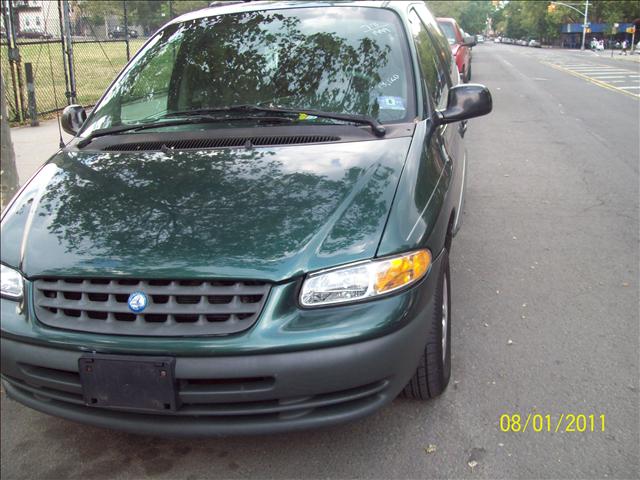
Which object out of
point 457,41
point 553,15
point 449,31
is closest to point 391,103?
point 457,41

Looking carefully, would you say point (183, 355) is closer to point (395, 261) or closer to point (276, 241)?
point (276, 241)

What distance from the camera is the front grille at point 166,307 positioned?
242cm

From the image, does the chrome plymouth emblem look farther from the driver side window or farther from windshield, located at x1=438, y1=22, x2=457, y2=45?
windshield, located at x1=438, y1=22, x2=457, y2=45

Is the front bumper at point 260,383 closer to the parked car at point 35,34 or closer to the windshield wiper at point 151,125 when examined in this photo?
the windshield wiper at point 151,125

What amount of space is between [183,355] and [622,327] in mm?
2870

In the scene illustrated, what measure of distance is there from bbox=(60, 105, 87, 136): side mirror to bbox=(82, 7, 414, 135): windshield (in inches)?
7.6

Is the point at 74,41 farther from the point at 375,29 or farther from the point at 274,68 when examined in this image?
the point at 375,29

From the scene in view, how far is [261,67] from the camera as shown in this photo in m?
3.82

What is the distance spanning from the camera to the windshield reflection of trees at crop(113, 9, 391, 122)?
11.8 ft

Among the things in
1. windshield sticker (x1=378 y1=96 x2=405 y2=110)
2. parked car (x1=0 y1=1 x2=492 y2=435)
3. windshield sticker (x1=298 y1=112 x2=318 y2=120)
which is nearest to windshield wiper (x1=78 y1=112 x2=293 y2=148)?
parked car (x1=0 y1=1 x2=492 y2=435)

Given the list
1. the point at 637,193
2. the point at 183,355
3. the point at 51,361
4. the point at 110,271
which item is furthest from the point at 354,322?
the point at 637,193

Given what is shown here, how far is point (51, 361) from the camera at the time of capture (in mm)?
2520

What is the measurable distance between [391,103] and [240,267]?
151 cm
